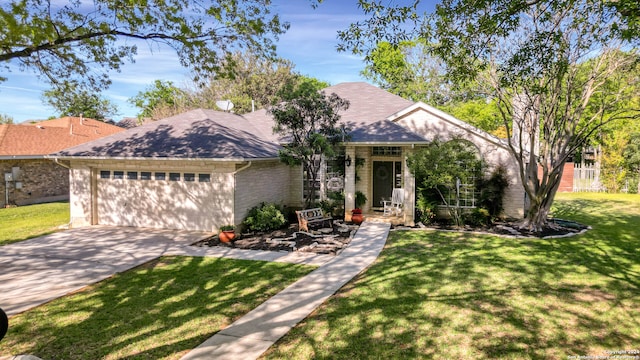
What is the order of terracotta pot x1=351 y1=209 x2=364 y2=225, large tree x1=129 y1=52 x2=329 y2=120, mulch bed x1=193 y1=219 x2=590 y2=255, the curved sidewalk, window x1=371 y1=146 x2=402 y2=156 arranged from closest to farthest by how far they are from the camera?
the curved sidewalk, mulch bed x1=193 y1=219 x2=590 y2=255, terracotta pot x1=351 y1=209 x2=364 y2=225, window x1=371 y1=146 x2=402 y2=156, large tree x1=129 y1=52 x2=329 y2=120

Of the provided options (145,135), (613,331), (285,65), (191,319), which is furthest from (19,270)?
(285,65)

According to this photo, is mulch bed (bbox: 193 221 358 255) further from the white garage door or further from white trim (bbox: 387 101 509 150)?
white trim (bbox: 387 101 509 150)

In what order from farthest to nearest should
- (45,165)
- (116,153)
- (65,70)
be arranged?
(45,165)
(116,153)
(65,70)

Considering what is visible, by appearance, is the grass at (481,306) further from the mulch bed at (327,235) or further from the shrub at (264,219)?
the shrub at (264,219)

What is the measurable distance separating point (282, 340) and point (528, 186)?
40.8ft

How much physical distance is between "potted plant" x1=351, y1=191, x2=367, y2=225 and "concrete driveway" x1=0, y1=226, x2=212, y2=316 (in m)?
5.89

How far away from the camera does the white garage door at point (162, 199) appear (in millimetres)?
13141

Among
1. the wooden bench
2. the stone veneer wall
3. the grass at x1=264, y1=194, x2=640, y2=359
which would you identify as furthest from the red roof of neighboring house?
the grass at x1=264, y1=194, x2=640, y2=359

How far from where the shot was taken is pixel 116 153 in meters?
13.7

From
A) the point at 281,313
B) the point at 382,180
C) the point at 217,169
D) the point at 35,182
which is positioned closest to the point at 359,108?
the point at 382,180

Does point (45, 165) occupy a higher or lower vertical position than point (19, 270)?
higher

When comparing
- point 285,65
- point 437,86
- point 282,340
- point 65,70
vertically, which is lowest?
point 282,340

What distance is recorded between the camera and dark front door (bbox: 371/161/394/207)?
1686cm

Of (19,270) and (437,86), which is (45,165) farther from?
(437,86)
